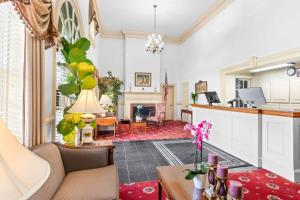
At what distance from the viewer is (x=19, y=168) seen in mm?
524

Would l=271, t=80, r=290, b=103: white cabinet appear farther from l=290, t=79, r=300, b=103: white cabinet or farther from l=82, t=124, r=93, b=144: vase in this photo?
l=82, t=124, r=93, b=144: vase

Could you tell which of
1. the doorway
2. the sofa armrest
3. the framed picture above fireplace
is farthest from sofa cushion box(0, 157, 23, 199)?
the doorway

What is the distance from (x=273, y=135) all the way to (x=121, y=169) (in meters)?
2.71

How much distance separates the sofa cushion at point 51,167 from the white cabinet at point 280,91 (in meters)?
6.22

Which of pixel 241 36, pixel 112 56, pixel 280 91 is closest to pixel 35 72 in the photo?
pixel 241 36

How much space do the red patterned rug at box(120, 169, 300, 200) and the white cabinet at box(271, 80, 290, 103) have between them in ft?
11.5

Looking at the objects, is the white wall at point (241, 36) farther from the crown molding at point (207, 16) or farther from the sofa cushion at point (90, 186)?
the sofa cushion at point (90, 186)

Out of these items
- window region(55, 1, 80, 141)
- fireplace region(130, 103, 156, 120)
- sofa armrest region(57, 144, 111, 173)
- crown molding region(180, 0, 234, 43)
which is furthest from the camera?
fireplace region(130, 103, 156, 120)

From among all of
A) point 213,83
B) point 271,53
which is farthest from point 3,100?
point 213,83

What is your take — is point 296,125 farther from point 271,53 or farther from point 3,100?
point 3,100

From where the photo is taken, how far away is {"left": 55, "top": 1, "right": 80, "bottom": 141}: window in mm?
3088

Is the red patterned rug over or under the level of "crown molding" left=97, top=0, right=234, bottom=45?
under

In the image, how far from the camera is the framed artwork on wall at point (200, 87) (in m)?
7.44

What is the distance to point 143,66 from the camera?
9234 millimetres
